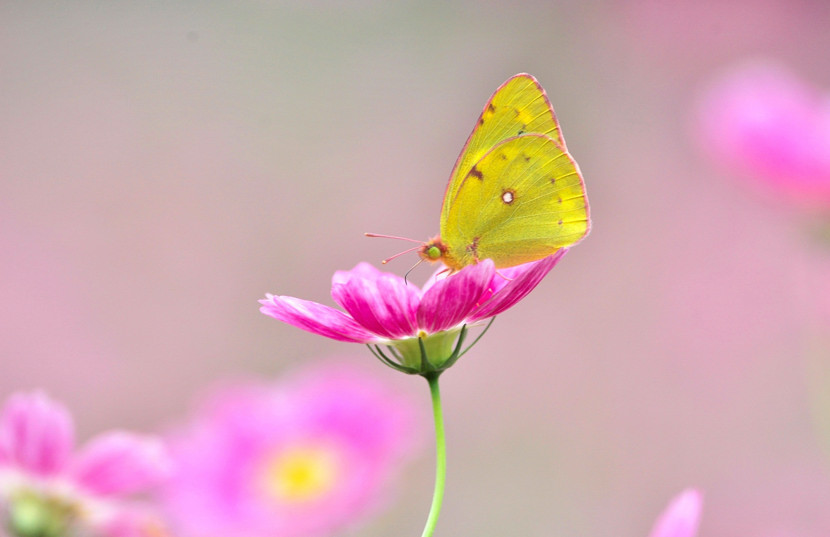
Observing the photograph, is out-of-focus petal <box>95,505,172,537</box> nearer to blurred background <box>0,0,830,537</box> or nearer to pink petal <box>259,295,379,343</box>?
pink petal <box>259,295,379,343</box>

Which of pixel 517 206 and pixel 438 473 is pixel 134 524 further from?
pixel 517 206

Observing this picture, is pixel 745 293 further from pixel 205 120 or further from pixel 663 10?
pixel 205 120

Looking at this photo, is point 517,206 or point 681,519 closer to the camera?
point 681,519

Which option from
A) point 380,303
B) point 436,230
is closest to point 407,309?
point 380,303

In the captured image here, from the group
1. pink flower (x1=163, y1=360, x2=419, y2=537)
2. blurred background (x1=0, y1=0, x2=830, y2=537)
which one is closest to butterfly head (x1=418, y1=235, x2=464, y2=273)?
pink flower (x1=163, y1=360, x2=419, y2=537)

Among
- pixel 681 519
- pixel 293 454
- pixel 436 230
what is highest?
pixel 436 230

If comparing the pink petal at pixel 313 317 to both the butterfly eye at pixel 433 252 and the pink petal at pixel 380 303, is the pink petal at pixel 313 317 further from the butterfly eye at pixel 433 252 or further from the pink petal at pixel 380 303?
the butterfly eye at pixel 433 252

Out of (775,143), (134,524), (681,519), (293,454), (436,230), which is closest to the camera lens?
(681,519)
